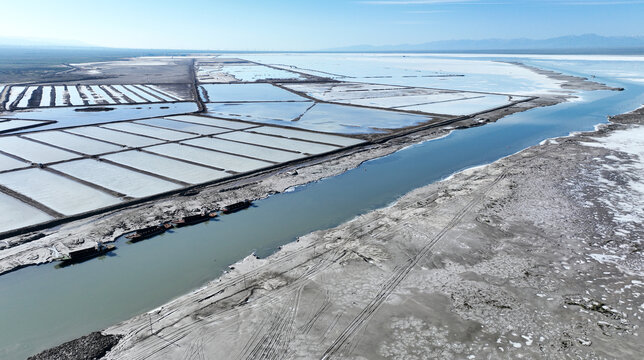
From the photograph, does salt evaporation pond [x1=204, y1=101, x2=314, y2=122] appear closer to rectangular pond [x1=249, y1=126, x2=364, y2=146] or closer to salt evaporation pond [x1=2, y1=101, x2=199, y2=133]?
salt evaporation pond [x1=2, y1=101, x2=199, y2=133]

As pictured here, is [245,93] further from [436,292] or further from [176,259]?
[436,292]

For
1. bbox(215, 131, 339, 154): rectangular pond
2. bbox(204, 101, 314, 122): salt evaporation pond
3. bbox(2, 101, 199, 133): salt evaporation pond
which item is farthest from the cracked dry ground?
bbox(2, 101, 199, 133): salt evaporation pond

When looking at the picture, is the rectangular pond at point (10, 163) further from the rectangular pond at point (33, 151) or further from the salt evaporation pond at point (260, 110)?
the salt evaporation pond at point (260, 110)

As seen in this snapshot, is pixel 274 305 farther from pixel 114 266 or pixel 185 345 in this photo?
pixel 114 266

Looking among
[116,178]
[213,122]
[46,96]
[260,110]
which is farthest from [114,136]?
[46,96]

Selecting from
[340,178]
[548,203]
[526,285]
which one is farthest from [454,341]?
[340,178]

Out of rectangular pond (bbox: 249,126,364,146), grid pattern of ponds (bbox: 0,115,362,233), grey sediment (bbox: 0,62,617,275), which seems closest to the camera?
grey sediment (bbox: 0,62,617,275)
